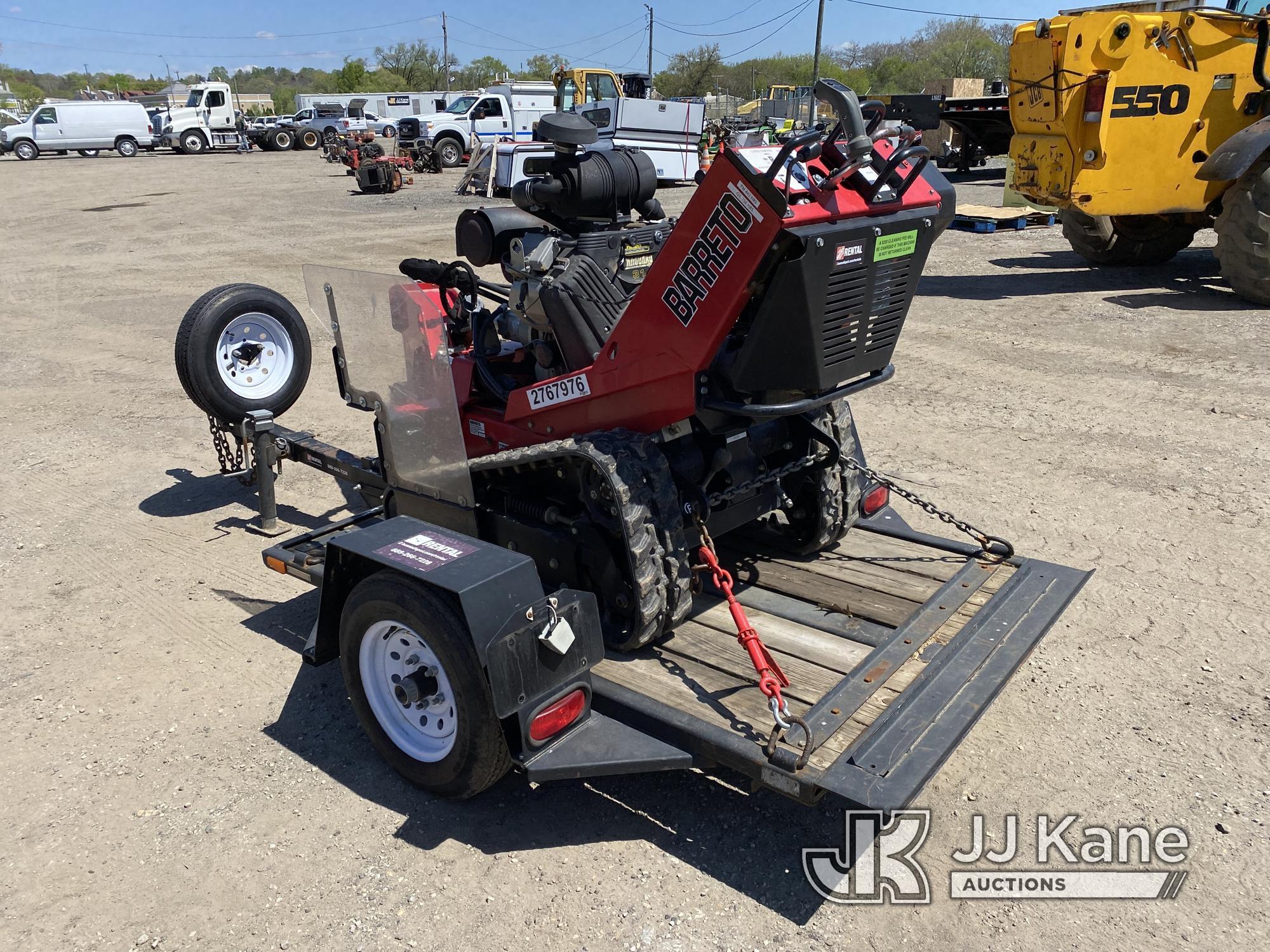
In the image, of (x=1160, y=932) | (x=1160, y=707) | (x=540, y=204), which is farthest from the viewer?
(x=540, y=204)

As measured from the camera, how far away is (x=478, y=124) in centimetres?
2883

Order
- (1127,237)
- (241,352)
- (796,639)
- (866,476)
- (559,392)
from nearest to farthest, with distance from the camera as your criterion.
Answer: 1. (796,639)
2. (559,392)
3. (866,476)
4. (241,352)
5. (1127,237)

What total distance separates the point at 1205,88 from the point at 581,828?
10429mm

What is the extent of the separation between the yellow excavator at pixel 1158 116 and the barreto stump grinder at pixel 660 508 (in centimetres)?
720

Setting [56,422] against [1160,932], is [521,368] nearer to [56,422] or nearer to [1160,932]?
[1160,932]

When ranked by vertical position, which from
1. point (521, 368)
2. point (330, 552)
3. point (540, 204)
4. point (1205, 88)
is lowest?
point (330, 552)

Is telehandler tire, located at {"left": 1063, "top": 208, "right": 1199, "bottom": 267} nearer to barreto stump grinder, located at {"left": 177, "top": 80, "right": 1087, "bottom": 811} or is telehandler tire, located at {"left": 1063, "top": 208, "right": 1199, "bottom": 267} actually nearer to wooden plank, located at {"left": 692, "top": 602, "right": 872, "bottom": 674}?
barreto stump grinder, located at {"left": 177, "top": 80, "right": 1087, "bottom": 811}

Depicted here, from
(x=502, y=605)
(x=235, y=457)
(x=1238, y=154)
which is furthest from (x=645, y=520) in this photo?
(x=1238, y=154)

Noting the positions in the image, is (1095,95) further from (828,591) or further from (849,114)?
(849,114)

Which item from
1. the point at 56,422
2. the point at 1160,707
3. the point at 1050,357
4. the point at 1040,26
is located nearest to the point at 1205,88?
the point at 1040,26

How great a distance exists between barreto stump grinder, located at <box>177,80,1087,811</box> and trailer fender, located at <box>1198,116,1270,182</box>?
7222 mm

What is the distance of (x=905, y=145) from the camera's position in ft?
10.5

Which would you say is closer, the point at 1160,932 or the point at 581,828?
the point at 1160,932

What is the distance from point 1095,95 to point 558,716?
31.1ft
